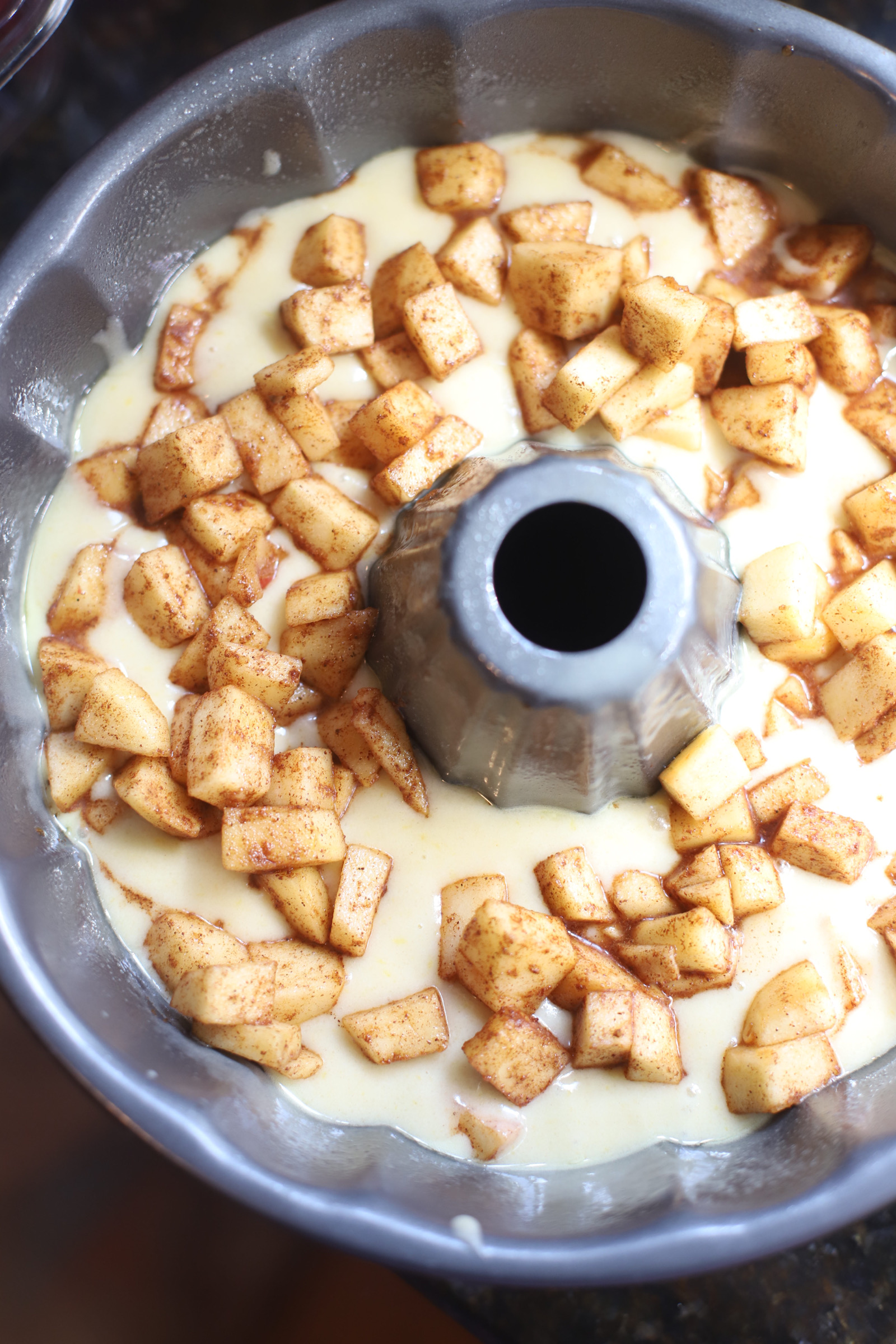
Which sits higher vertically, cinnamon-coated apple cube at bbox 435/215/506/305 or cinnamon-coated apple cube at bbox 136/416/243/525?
cinnamon-coated apple cube at bbox 136/416/243/525

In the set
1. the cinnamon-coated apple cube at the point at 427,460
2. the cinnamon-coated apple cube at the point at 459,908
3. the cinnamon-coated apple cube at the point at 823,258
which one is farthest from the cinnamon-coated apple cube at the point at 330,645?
the cinnamon-coated apple cube at the point at 823,258

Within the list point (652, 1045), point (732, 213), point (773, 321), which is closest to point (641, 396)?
point (773, 321)

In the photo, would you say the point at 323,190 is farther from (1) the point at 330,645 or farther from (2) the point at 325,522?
(1) the point at 330,645

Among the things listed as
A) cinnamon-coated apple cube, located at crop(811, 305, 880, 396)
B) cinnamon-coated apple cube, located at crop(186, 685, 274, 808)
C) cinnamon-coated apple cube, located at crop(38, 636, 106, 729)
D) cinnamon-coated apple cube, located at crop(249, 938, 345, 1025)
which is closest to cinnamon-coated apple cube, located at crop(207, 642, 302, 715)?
cinnamon-coated apple cube, located at crop(186, 685, 274, 808)

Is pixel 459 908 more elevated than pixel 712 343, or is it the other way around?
pixel 712 343

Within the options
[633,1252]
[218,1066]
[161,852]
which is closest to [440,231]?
[161,852]

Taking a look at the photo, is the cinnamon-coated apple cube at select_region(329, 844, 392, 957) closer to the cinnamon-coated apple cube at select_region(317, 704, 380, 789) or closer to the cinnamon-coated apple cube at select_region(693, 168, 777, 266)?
the cinnamon-coated apple cube at select_region(317, 704, 380, 789)

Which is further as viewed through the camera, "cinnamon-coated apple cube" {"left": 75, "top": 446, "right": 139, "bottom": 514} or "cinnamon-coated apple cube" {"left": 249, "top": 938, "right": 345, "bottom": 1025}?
"cinnamon-coated apple cube" {"left": 75, "top": 446, "right": 139, "bottom": 514}
